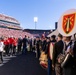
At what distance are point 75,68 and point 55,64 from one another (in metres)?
1.14

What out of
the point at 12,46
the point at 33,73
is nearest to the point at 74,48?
the point at 33,73

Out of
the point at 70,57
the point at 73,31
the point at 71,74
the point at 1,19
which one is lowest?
the point at 71,74

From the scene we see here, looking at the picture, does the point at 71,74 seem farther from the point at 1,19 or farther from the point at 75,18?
the point at 1,19

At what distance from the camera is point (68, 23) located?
4.49 metres

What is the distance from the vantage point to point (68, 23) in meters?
4.49

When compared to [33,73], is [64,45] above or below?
above

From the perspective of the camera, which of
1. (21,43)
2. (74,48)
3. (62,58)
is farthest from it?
(21,43)

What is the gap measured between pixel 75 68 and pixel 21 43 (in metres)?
19.2

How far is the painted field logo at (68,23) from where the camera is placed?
440 cm

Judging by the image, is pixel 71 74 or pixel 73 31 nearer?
pixel 73 31

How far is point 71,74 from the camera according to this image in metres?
5.42

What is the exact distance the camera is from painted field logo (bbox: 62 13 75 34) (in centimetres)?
440

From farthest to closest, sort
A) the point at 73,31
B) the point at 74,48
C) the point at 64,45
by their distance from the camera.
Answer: the point at 64,45 → the point at 74,48 → the point at 73,31

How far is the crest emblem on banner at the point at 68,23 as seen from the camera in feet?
14.3
